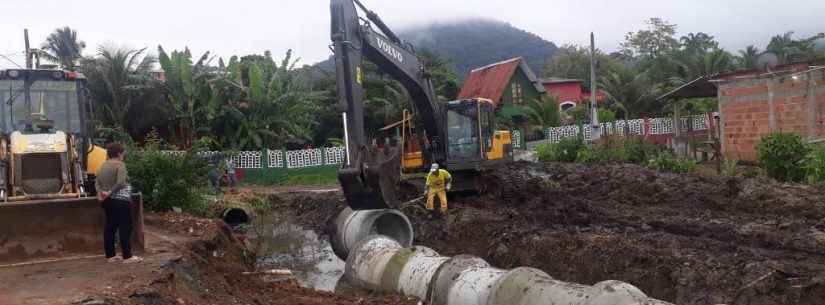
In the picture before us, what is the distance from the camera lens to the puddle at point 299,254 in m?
10.5

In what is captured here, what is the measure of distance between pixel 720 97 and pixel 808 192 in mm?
9200

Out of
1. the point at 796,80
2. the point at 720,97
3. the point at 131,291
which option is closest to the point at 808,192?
the point at 796,80

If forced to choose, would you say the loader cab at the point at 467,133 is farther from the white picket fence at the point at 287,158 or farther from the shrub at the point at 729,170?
the white picket fence at the point at 287,158

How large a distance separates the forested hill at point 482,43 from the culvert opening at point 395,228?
7989cm

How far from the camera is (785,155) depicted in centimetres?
1456

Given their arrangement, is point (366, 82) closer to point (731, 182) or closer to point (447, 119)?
point (447, 119)

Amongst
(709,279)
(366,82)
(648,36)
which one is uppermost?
(648,36)

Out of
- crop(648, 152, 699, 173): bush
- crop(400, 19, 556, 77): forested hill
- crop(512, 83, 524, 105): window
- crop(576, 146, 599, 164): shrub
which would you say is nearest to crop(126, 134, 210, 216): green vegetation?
crop(648, 152, 699, 173): bush

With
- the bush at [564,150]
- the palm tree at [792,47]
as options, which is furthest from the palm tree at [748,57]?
Answer: the bush at [564,150]

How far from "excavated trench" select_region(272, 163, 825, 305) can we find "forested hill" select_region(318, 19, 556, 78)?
75.9m

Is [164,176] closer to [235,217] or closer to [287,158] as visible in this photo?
[235,217]

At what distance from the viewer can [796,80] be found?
18.0 metres

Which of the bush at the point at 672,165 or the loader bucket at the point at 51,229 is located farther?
the bush at the point at 672,165

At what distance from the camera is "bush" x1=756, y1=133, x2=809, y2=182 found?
47.4 ft
